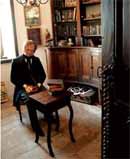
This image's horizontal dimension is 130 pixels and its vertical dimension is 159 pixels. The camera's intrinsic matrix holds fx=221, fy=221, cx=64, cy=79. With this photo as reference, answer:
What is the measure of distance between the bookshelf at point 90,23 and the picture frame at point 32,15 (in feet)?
2.99

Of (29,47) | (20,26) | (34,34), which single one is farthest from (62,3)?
(29,47)

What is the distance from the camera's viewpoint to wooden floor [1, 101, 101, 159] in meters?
2.51

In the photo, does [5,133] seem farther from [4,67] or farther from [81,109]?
[4,67]

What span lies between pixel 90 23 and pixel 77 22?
26 cm

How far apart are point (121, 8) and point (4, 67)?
3742 mm

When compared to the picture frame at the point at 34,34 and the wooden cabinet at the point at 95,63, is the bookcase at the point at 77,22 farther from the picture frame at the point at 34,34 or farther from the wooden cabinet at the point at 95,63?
the picture frame at the point at 34,34

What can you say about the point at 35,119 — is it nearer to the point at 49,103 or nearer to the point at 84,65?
the point at 49,103

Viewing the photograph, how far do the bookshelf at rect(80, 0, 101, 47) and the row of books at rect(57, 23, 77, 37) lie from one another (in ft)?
0.75

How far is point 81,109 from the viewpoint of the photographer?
12.3 ft

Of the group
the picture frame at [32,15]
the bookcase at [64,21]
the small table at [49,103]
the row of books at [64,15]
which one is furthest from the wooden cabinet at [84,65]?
the small table at [49,103]

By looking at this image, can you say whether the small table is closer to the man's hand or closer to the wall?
the man's hand

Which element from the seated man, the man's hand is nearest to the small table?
the man's hand

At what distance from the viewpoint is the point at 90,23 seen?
4.21 m

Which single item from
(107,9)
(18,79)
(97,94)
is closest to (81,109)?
(97,94)
